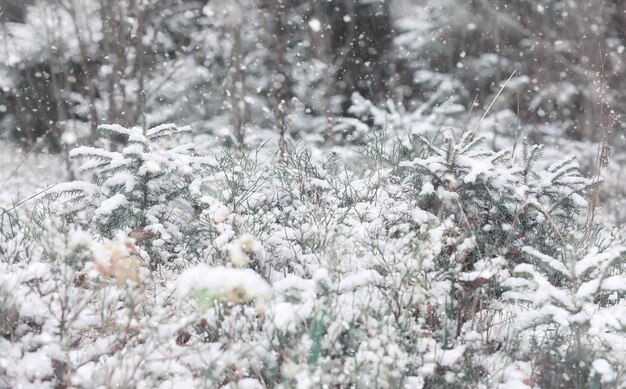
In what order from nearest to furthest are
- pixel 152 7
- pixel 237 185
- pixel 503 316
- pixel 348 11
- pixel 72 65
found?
pixel 503 316 → pixel 237 185 → pixel 152 7 → pixel 72 65 → pixel 348 11

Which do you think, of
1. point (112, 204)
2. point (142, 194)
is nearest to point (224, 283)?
point (112, 204)

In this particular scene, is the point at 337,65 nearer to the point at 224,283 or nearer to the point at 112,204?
the point at 112,204

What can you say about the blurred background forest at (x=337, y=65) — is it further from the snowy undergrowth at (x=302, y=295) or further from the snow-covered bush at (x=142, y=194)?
the snowy undergrowth at (x=302, y=295)

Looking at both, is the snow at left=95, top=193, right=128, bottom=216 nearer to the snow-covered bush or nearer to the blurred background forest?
the snow-covered bush

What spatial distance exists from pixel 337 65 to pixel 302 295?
9.73 metres

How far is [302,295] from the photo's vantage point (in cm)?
219

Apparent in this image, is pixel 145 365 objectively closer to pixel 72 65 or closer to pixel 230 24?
pixel 230 24

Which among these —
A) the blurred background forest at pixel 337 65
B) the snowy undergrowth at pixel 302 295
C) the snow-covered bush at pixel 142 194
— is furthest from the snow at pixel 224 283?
the blurred background forest at pixel 337 65

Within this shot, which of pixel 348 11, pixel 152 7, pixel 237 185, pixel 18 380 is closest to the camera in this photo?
pixel 18 380

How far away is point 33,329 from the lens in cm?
212

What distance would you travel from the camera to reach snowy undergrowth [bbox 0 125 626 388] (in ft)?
6.65

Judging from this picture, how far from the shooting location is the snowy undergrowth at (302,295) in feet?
6.65

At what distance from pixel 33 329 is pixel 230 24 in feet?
28.2

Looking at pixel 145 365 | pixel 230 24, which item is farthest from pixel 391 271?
pixel 230 24
